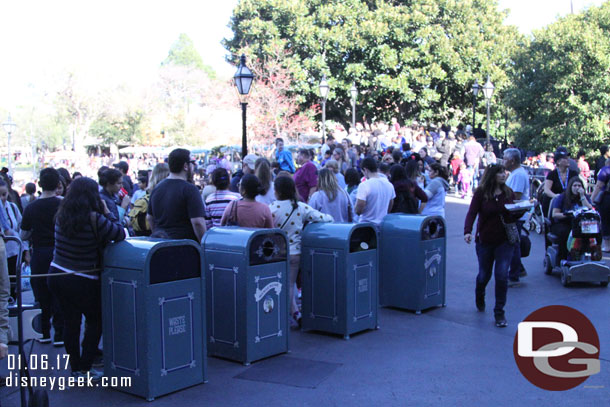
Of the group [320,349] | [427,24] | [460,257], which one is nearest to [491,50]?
[427,24]

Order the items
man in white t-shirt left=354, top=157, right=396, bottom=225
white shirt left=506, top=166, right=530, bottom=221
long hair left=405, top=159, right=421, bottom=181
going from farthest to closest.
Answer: long hair left=405, top=159, right=421, bottom=181 → white shirt left=506, top=166, right=530, bottom=221 → man in white t-shirt left=354, top=157, right=396, bottom=225

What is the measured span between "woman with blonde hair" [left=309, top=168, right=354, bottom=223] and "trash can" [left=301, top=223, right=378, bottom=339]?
1.22 meters

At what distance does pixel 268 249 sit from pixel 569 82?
21.9 meters

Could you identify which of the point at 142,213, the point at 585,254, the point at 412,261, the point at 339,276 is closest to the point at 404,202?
the point at 412,261

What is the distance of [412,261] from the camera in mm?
8062

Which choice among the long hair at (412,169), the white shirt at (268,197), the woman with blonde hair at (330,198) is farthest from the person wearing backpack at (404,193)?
the white shirt at (268,197)

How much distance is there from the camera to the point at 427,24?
36.2m

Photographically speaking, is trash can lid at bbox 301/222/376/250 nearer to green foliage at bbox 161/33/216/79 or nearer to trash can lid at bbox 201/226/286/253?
trash can lid at bbox 201/226/286/253

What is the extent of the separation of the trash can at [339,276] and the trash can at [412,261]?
37.1 inches

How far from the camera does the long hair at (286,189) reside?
7.06 metres

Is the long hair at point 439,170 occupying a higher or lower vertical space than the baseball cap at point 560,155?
lower

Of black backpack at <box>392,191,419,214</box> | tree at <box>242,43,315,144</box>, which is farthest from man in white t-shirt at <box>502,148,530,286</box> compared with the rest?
tree at <box>242,43,315,144</box>

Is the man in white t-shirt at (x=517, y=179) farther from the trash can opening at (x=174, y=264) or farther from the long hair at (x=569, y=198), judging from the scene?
the trash can opening at (x=174, y=264)

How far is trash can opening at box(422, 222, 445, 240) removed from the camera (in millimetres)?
8070
